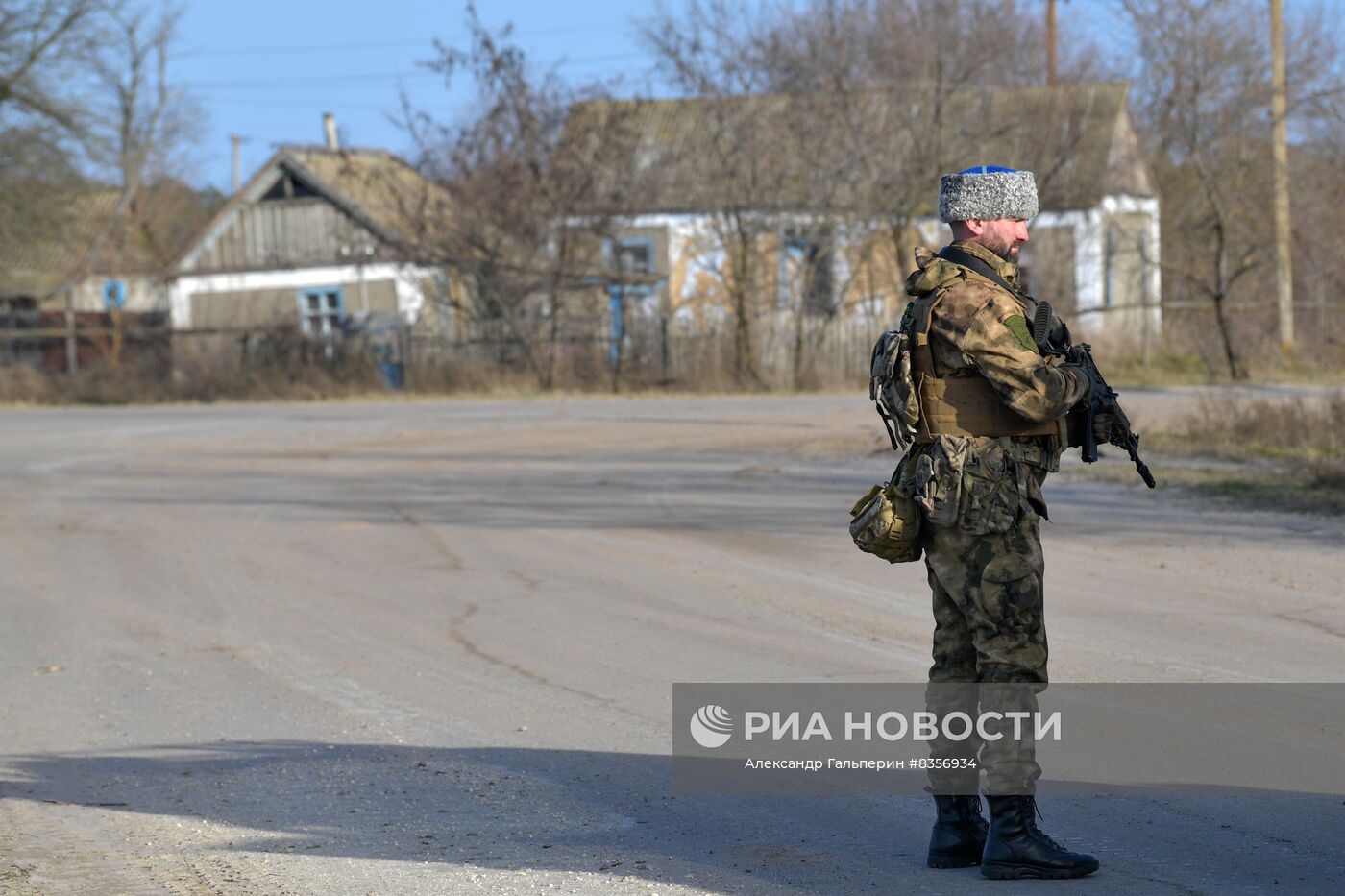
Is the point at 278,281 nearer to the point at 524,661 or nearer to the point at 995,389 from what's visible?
the point at 524,661

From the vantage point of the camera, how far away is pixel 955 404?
411 cm

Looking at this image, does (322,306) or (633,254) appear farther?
(322,306)

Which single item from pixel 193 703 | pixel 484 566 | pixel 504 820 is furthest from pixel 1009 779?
pixel 484 566

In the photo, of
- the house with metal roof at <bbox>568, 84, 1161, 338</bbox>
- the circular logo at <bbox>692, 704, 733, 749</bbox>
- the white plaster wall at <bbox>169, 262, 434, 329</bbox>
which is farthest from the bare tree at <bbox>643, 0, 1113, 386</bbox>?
the circular logo at <bbox>692, 704, 733, 749</bbox>

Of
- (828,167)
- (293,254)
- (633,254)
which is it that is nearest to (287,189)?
(293,254)

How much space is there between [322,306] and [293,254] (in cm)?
164

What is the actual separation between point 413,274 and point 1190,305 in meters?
16.3

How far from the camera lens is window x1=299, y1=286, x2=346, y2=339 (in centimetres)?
4097

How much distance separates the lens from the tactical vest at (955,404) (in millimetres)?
4082

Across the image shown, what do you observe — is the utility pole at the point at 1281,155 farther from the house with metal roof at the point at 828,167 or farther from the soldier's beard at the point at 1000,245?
the soldier's beard at the point at 1000,245

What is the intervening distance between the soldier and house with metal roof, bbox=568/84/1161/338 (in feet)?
87.1

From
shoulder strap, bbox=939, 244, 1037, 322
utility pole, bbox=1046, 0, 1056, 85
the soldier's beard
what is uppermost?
utility pole, bbox=1046, 0, 1056, 85

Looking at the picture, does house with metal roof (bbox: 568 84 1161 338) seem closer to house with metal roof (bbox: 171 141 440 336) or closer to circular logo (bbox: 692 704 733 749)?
house with metal roof (bbox: 171 141 440 336)

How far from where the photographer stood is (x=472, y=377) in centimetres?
3234
